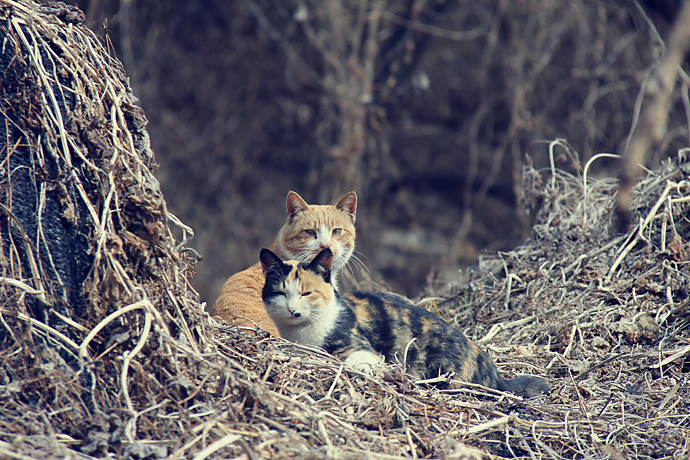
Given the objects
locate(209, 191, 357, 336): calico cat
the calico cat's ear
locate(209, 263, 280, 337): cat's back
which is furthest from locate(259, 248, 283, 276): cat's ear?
locate(209, 191, 357, 336): calico cat

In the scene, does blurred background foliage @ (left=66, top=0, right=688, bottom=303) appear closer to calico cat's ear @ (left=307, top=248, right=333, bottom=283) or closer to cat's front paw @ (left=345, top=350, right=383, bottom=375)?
calico cat's ear @ (left=307, top=248, right=333, bottom=283)

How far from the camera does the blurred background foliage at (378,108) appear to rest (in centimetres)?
727

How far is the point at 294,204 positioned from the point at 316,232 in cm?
28

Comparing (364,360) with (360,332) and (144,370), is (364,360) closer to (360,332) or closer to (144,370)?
(360,332)

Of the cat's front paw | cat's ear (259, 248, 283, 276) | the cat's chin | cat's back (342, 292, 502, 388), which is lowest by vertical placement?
cat's back (342, 292, 502, 388)

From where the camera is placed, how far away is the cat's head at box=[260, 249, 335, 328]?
106 inches

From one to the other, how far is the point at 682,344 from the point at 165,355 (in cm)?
245

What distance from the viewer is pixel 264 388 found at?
1904 mm

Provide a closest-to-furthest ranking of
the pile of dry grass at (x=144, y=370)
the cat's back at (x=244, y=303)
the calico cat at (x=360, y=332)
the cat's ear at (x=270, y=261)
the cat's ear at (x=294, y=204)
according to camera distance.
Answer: the pile of dry grass at (x=144, y=370) → the calico cat at (x=360, y=332) → the cat's ear at (x=270, y=261) → the cat's back at (x=244, y=303) → the cat's ear at (x=294, y=204)

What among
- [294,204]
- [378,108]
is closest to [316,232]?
[294,204]

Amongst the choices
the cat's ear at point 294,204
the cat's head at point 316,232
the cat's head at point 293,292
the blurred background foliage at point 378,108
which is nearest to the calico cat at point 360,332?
the cat's head at point 293,292

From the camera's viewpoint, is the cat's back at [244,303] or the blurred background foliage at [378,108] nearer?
the cat's back at [244,303]

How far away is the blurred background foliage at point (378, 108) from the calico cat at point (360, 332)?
Answer: 4.42 m

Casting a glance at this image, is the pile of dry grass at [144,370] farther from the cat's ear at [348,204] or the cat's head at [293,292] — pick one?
the cat's ear at [348,204]
